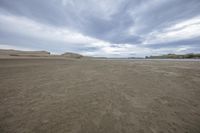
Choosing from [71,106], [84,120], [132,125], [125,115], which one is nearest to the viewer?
[132,125]

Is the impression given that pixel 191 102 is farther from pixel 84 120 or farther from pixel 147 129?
pixel 84 120

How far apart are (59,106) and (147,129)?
100 inches

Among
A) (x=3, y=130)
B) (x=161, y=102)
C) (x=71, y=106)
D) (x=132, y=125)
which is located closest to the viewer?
(x=3, y=130)

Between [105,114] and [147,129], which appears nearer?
[147,129]

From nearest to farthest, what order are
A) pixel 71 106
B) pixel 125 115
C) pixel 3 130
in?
pixel 3 130 < pixel 125 115 < pixel 71 106

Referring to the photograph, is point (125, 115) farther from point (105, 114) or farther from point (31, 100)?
point (31, 100)

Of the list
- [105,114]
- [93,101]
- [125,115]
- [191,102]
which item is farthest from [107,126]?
[191,102]

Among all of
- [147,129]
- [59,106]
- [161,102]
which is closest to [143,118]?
[147,129]

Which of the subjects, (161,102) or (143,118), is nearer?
(143,118)

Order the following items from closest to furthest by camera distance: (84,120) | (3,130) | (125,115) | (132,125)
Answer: (3,130) → (132,125) → (84,120) → (125,115)

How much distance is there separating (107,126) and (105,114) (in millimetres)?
468

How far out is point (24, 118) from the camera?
2.30 m

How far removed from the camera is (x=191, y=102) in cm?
318

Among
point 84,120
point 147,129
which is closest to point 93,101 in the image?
point 84,120
